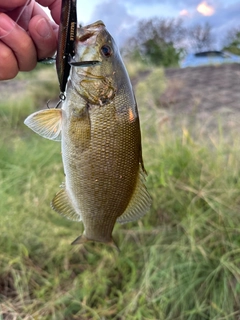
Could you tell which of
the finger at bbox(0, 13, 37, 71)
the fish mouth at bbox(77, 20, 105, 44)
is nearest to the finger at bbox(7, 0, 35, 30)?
the finger at bbox(0, 13, 37, 71)

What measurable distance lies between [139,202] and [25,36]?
609mm

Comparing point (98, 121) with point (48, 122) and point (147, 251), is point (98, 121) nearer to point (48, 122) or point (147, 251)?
point (48, 122)

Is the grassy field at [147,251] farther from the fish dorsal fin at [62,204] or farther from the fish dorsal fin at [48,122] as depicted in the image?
the fish dorsal fin at [48,122]

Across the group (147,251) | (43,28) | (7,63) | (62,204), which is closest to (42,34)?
(43,28)

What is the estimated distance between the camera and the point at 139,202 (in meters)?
1.09

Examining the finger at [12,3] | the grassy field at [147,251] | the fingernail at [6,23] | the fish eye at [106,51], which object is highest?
the finger at [12,3]

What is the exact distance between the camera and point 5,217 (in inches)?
92.0

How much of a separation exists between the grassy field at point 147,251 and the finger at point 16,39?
52.0 inches

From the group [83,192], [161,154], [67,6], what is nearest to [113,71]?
[67,6]

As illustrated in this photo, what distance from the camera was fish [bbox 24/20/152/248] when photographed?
3.25 ft

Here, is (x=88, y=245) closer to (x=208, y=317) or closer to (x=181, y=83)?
(x=208, y=317)

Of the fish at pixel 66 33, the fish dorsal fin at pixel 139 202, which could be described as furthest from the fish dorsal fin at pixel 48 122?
the fish dorsal fin at pixel 139 202

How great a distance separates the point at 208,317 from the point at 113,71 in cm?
155

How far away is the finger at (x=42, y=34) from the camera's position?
3.79ft
